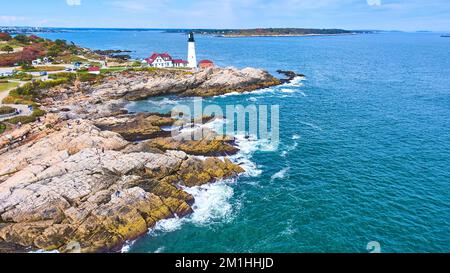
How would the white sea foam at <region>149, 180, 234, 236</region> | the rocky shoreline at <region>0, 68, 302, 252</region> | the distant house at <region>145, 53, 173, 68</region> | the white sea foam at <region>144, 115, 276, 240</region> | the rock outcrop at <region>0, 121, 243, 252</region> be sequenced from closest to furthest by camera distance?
the rock outcrop at <region>0, 121, 243, 252</region> < the rocky shoreline at <region>0, 68, 302, 252</region> < the white sea foam at <region>149, 180, 234, 236</region> < the white sea foam at <region>144, 115, 276, 240</region> < the distant house at <region>145, 53, 173, 68</region>

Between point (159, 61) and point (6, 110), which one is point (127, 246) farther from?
point (159, 61)

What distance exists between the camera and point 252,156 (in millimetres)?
51375

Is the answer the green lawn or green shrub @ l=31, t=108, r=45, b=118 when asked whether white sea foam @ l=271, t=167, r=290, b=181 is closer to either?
green shrub @ l=31, t=108, r=45, b=118

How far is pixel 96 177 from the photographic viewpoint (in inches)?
1532

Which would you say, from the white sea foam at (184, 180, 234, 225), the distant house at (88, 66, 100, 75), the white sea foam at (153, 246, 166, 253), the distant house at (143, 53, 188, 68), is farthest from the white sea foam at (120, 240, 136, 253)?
the distant house at (143, 53, 188, 68)

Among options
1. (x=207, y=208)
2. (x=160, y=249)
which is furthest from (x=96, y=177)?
(x=207, y=208)

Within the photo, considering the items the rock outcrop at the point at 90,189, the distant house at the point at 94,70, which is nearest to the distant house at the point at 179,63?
the distant house at the point at 94,70

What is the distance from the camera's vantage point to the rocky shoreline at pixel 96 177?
32125 mm

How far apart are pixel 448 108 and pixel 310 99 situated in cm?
3148

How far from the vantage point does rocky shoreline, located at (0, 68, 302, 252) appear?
32.1 meters

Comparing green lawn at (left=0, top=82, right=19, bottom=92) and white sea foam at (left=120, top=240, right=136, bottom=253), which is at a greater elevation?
green lawn at (left=0, top=82, right=19, bottom=92)
